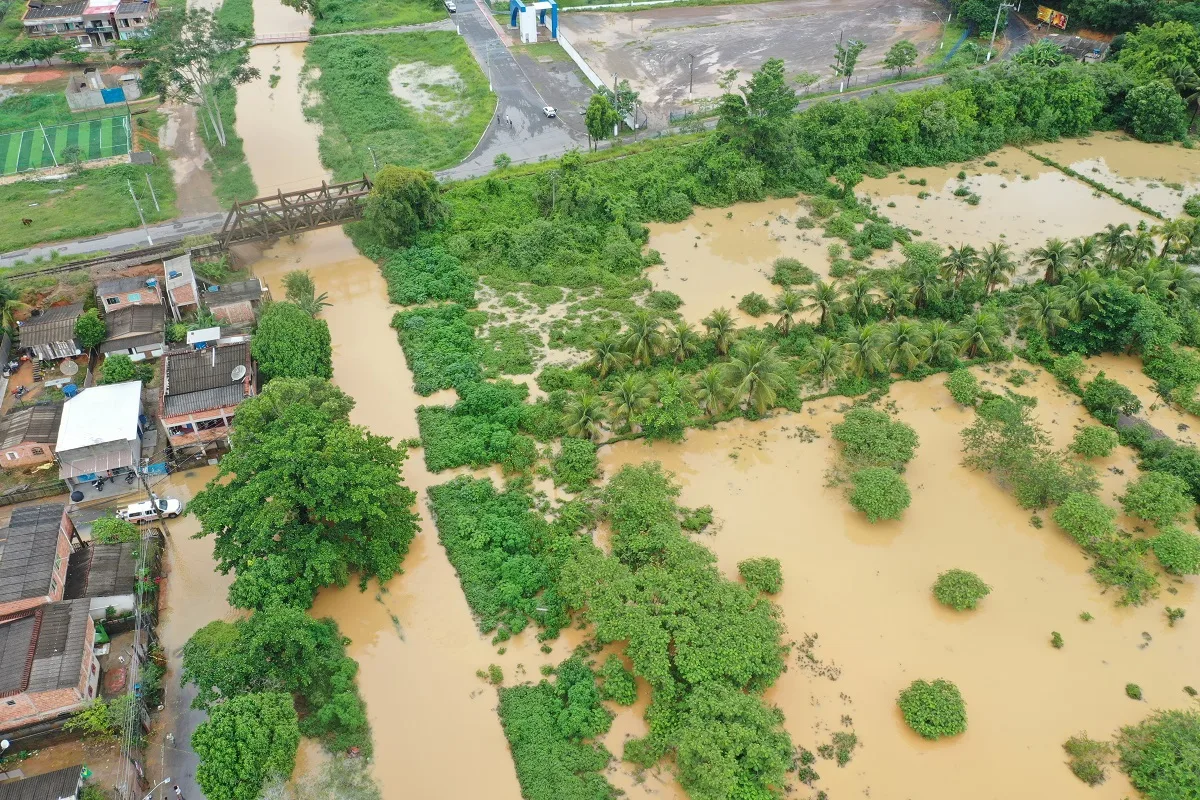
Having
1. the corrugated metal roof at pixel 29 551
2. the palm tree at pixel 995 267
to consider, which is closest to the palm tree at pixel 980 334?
the palm tree at pixel 995 267

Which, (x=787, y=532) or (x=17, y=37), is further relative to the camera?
(x=17, y=37)

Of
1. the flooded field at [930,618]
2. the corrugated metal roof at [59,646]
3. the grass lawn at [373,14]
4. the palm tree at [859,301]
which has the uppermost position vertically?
the grass lawn at [373,14]

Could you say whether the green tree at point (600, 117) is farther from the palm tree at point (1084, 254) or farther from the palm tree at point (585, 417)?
the palm tree at point (1084, 254)

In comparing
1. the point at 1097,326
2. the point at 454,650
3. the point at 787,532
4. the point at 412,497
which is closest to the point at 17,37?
the point at 412,497

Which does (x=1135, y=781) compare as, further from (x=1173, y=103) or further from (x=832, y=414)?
(x=1173, y=103)

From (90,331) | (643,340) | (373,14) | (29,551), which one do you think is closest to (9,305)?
(90,331)

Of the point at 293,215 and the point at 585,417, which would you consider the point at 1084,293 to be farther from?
the point at 293,215
